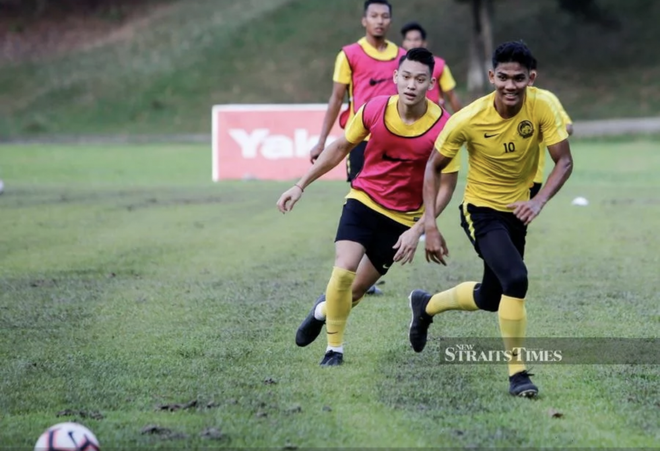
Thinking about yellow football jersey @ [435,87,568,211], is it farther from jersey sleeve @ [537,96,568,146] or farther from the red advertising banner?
the red advertising banner

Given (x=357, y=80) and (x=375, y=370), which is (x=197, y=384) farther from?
(x=357, y=80)

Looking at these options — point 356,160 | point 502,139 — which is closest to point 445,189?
point 502,139

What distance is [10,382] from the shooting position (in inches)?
272

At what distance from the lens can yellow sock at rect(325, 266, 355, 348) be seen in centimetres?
741

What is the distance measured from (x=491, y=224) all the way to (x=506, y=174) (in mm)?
321

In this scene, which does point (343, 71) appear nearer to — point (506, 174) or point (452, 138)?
point (506, 174)

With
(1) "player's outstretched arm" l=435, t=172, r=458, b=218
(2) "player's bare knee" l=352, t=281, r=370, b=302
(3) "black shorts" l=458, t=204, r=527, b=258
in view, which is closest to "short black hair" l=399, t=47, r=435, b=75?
(1) "player's outstretched arm" l=435, t=172, r=458, b=218

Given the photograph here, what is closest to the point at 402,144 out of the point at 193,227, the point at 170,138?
the point at 193,227

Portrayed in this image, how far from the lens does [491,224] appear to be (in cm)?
694

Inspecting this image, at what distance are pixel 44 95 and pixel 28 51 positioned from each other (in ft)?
24.0

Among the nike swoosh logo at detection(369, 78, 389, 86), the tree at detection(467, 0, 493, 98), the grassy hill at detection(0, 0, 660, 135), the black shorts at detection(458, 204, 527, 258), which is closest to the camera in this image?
the black shorts at detection(458, 204, 527, 258)

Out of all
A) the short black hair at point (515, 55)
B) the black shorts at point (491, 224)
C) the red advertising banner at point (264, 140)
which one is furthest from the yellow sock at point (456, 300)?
the red advertising banner at point (264, 140)

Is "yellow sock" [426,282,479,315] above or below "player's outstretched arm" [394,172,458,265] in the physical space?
below

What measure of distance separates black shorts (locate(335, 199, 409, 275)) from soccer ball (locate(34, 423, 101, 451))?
2858 mm
